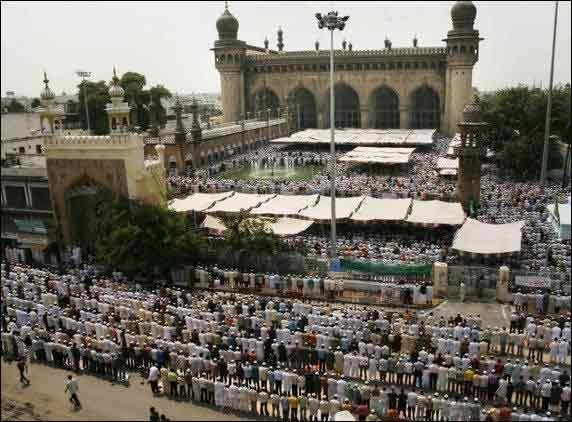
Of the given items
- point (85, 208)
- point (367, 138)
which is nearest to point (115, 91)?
point (85, 208)

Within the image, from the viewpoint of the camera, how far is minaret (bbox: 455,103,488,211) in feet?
83.1

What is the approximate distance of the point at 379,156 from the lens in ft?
124

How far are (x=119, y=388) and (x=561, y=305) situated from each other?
12.0m

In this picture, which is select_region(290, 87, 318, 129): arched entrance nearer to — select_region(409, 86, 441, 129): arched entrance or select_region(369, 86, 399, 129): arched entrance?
select_region(369, 86, 399, 129): arched entrance

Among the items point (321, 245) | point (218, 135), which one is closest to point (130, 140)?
point (321, 245)

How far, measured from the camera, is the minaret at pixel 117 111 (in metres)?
22.2

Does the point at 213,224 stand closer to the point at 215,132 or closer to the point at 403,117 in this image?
the point at 215,132

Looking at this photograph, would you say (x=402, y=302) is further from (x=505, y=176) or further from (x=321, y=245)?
(x=505, y=176)

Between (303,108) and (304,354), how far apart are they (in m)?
55.3

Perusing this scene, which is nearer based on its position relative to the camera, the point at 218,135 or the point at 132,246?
the point at 132,246

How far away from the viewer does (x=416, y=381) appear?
507 inches

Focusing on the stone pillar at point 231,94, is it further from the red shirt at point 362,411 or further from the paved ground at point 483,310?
the red shirt at point 362,411

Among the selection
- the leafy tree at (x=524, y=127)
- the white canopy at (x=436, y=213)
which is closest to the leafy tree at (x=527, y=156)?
the leafy tree at (x=524, y=127)

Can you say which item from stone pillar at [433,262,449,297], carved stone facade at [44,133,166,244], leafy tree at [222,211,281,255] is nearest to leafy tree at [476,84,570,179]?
stone pillar at [433,262,449,297]
